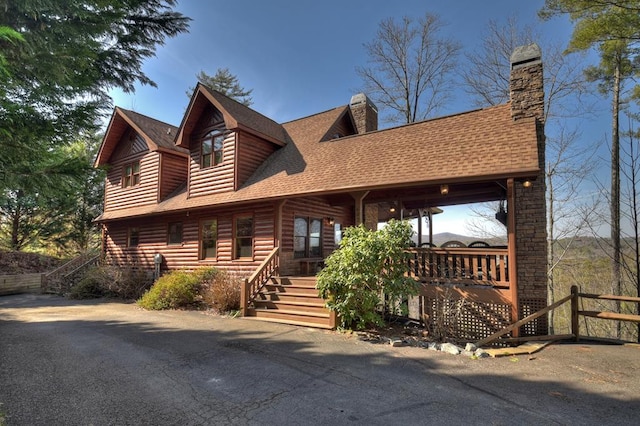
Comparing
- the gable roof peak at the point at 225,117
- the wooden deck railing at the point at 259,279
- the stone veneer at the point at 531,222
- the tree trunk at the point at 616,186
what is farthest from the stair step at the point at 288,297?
the tree trunk at the point at 616,186

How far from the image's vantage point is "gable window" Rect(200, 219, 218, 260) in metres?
13.0

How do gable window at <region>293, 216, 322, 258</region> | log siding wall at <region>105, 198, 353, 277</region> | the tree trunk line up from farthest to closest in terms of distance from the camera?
the tree trunk, gable window at <region>293, 216, 322, 258</region>, log siding wall at <region>105, 198, 353, 277</region>

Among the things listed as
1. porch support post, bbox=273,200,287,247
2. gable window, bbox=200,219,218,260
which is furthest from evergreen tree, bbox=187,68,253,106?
porch support post, bbox=273,200,287,247

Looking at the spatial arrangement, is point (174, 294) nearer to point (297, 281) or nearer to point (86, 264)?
point (297, 281)

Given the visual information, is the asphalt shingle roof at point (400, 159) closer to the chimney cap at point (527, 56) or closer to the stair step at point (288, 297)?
the chimney cap at point (527, 56)

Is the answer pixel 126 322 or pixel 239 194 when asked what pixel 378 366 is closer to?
pixel 126 322

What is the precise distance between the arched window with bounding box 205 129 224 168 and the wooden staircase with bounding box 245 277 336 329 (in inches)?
243

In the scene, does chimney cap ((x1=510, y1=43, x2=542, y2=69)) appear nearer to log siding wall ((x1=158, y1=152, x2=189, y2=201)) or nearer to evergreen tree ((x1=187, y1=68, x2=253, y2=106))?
log siding wall ((x1=158, y1=152, x2=189, y2=201))

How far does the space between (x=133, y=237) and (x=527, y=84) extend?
17.7 meters

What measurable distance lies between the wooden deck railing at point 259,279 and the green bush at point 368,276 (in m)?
2.87

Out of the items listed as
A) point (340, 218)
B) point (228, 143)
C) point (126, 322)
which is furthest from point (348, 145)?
point (126, 322)

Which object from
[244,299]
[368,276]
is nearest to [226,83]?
[244,299]

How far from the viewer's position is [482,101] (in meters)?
→ 18.2

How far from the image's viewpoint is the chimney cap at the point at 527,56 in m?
8.72
